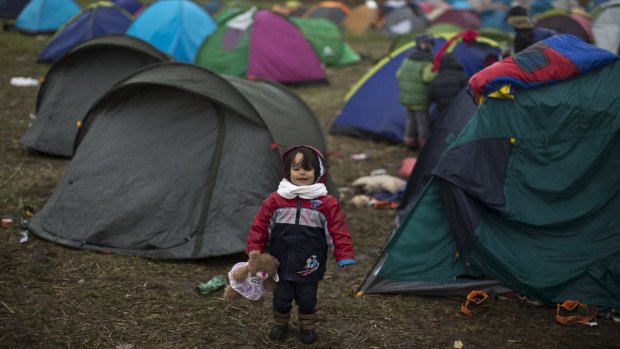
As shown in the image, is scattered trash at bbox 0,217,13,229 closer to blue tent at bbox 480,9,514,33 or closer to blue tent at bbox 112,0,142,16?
blue tent at bbox 112,0,142,16

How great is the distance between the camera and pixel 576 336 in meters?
4.94

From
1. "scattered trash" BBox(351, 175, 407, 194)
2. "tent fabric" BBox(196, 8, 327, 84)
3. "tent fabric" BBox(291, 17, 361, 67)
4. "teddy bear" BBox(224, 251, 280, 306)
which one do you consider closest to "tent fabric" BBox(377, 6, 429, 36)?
"tent fabric" BBox(291, 17, 361, 67)

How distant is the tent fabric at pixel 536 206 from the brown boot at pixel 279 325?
1150 mm

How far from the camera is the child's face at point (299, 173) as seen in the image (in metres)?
4.25

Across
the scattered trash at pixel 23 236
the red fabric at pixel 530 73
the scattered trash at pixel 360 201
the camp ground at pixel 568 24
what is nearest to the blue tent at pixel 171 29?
the camp ground at pixel 568 24

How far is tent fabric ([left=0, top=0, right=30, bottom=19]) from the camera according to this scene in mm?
19234

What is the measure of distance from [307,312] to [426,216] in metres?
1.56

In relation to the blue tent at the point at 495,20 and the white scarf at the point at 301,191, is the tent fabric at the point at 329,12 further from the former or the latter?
the white scarf at the point at 301,191

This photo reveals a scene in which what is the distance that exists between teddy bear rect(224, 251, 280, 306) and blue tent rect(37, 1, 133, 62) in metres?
11.1

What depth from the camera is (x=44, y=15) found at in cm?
1778

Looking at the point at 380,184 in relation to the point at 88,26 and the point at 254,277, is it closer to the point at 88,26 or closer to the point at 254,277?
the point at 254,277

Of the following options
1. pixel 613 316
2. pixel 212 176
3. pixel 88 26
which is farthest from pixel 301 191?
pixel 88 26

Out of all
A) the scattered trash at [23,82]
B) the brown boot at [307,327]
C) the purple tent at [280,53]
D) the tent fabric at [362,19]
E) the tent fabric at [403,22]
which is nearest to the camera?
the brown boot at [307,327]

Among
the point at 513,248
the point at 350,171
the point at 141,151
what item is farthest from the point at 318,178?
the point at 350,171
